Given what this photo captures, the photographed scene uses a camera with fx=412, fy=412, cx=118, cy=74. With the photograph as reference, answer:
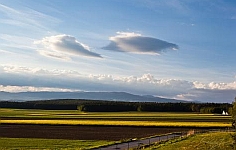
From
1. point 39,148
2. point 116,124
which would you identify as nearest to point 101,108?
point 116,124

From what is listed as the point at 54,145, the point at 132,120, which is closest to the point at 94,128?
the point at 132,120

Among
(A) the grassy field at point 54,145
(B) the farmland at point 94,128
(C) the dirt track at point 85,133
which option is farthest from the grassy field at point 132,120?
(A) the grassy field at point 54,145

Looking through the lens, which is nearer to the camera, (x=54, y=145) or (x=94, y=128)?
(x=54, y=145)

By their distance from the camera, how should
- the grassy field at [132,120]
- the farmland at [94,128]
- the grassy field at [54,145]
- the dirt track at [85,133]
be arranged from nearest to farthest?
the grassy field at [54,145]
the farmland at [94,128]
the dirt track at [85,133]
the grassy field at [132,120]

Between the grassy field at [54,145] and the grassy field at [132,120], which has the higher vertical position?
the grassy field at [132,120]

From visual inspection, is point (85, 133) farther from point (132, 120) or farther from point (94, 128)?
point (132, 120)

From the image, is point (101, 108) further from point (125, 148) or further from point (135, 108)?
point (125, 148)

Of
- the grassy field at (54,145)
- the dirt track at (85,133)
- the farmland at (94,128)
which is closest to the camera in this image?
the grassy field at (54,145)

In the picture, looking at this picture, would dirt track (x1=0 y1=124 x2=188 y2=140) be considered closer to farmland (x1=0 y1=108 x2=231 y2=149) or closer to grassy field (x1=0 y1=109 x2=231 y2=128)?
farmland (x1=0 y1=108 x2=231 y2=149)

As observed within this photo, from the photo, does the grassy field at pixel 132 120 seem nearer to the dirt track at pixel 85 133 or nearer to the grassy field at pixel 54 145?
the dirt track at pixel 85 133

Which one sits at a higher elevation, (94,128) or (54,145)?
(94,128)

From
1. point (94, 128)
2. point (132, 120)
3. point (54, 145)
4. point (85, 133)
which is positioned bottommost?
point (54, 145)

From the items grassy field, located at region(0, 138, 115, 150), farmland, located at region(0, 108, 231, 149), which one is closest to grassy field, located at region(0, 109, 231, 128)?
farmland, located at region(0, 108, 231, 149)

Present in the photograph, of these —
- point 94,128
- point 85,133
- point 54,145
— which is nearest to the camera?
point 54,145
